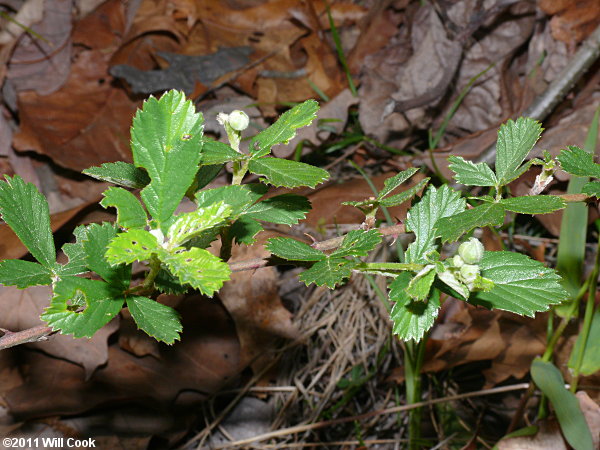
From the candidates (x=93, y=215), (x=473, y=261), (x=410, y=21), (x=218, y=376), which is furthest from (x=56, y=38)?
(x=473, y=261)

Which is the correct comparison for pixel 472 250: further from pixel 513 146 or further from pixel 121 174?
pixel 121 174

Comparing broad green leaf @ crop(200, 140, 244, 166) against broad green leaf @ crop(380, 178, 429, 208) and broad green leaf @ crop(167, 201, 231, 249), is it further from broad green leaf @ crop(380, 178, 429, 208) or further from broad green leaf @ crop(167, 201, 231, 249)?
broad green leaf @ crop(380, 178, 429, 208)

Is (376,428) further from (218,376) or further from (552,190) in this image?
(552,190)

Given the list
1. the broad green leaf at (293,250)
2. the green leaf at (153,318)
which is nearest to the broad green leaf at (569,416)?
the broad green leaf at (293,250)

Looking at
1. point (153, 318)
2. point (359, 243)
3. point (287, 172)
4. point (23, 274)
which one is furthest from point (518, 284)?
point (23, 274)

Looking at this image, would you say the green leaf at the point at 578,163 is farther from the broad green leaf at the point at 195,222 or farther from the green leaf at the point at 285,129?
the broad green leaf at the point at 195,222
